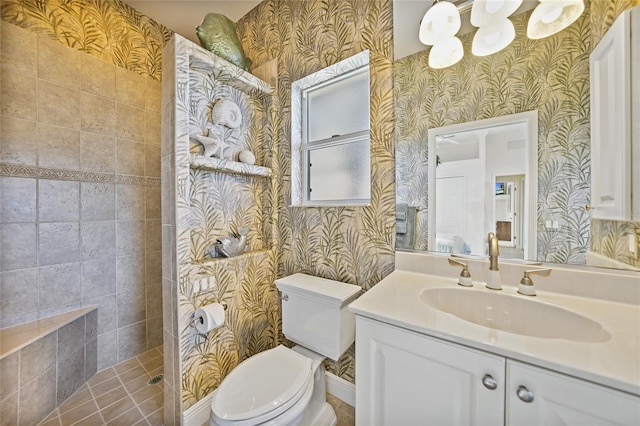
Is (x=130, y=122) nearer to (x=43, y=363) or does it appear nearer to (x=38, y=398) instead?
(x=43, y=363)

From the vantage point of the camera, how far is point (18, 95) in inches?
56.8

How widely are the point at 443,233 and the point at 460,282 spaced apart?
26 centimetres

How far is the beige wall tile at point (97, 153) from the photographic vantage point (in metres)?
1.69

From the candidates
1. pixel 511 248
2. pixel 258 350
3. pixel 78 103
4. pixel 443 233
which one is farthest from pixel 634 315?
pixel 78 103

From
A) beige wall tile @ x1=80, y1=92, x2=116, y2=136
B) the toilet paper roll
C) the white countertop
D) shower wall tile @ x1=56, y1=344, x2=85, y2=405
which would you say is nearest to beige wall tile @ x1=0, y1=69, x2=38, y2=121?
beige wall tile @ x1=80, y1=92, x2=116, y2=136

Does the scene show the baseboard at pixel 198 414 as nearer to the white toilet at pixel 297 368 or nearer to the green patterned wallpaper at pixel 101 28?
the white toilet at pixel 297 368

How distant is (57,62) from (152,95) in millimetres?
565

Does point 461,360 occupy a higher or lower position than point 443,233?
lower

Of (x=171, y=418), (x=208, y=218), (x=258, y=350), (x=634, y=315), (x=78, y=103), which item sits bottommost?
(x=171, y=418)

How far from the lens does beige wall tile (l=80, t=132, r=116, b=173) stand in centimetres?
169

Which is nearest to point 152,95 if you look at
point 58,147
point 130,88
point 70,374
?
point 130,88

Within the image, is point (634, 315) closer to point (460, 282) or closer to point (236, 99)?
point (460, 282)

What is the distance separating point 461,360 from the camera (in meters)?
0.67

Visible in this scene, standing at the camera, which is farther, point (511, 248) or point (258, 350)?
point (258, 350)
